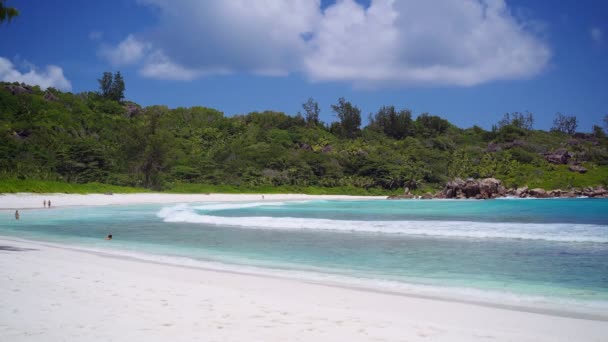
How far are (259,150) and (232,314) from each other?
8660cm

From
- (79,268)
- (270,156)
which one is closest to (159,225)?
(79,268)

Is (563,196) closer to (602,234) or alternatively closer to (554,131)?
(602,234)

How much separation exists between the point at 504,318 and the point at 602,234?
1496 cm

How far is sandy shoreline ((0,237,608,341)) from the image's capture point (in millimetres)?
5984

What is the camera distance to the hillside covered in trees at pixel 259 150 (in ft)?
228

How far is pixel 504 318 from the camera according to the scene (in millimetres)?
7250

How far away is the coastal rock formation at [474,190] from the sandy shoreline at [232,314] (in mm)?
64559

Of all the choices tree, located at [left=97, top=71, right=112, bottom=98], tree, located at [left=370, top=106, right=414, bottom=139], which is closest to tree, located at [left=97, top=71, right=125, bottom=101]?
tree, located at [left=97, top=71, right=112, bottom=98]

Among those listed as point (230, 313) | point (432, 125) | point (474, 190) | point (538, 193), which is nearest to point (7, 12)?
point (230, 313)

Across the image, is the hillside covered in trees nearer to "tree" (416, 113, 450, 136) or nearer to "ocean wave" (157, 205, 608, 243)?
"tree" (416, 113, 450, 136)

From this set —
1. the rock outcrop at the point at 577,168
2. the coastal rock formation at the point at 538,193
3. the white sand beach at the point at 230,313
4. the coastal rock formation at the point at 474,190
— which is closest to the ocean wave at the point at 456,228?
the white sand beach at the point at 230,313

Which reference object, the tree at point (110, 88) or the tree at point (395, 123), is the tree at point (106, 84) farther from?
the tree at point (395, 123)

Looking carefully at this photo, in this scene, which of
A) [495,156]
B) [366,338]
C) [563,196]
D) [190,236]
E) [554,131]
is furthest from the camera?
[554,131]

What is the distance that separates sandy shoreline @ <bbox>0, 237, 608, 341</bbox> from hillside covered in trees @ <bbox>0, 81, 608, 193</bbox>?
5177 cm
